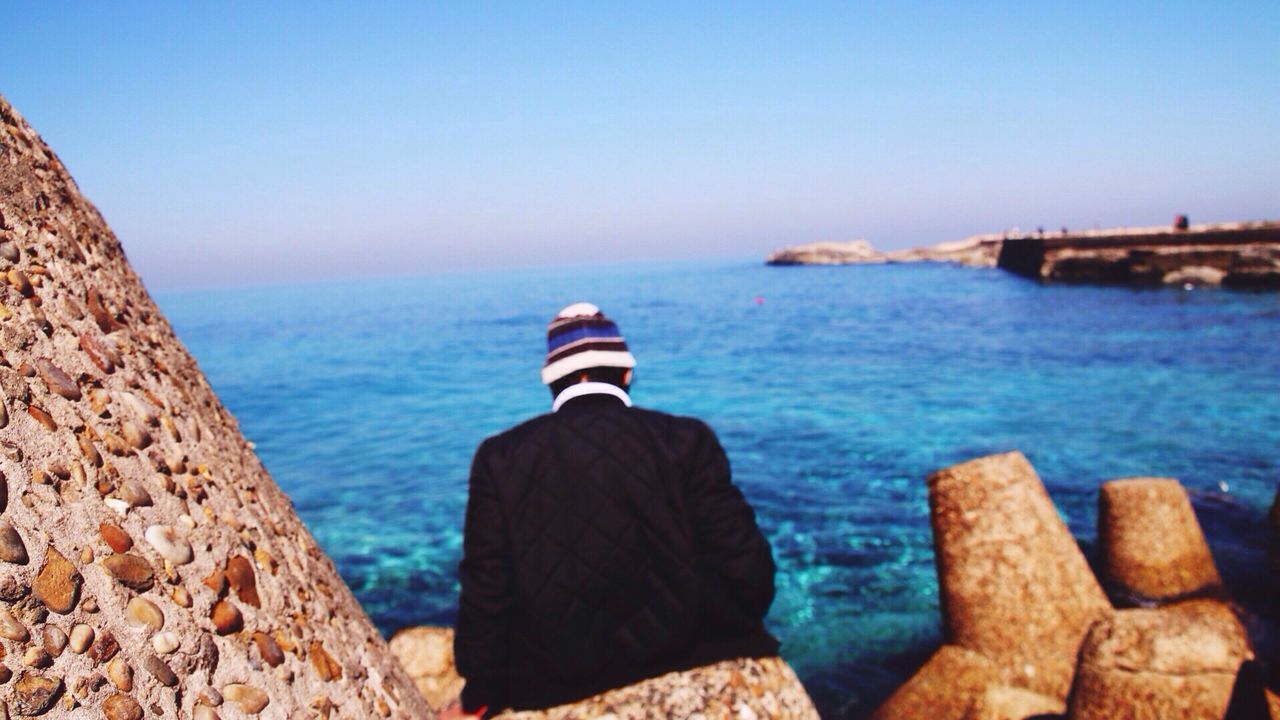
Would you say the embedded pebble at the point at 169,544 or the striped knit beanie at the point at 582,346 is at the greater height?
the striped knit beanie at the point at 582,346

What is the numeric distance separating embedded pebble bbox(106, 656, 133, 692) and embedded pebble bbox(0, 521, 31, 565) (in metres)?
0.23

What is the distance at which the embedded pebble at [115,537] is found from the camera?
1.42 metres

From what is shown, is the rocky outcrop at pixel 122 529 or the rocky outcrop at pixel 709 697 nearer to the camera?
the rocky outcrop at pixel 122 529

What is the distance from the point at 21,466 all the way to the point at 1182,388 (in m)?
25.5

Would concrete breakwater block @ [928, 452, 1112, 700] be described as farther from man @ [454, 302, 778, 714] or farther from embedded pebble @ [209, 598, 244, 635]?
embedded pebble @ [209, 598, 244, 635]

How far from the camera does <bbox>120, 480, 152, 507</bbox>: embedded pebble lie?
151 cm

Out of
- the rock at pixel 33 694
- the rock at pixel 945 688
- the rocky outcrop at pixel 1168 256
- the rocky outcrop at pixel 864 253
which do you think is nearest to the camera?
the rock at pixel 33 694

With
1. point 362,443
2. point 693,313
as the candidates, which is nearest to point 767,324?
point 693,313

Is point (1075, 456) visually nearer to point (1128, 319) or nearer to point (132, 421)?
point (132, 421)

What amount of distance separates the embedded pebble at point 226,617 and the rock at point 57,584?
0.91 feet

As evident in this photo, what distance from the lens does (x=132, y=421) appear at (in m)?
1.64

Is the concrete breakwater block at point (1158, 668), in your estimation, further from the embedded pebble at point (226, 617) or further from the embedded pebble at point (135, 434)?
the embedded pebble at point (135, 434)

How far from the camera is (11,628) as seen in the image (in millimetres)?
1190

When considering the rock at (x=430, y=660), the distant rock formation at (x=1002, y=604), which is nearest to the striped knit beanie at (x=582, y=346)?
the distant rock formation at (x=1002, y=604)
